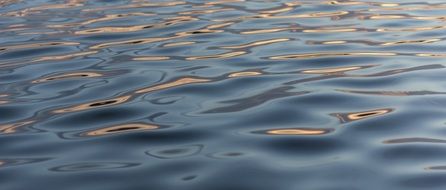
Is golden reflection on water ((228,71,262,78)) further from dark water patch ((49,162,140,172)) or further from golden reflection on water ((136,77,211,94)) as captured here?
dark water patch ((49,162,140,172))

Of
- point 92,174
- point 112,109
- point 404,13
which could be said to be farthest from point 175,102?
point 404,13

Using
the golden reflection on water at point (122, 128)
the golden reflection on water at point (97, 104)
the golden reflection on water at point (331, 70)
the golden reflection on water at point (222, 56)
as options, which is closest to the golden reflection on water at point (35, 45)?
Answer: the golden reflection on water at point (222, 56)

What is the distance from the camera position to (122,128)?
3.23m

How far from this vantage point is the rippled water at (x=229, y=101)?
270 centimetres

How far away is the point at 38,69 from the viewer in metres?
4.53

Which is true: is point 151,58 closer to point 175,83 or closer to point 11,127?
point 175,83

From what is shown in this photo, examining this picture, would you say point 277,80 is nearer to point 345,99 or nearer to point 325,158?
point 345,99

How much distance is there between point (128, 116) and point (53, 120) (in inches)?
12.3

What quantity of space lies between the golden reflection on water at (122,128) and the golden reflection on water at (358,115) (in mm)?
749

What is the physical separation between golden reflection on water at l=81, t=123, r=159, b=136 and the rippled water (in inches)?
0.5

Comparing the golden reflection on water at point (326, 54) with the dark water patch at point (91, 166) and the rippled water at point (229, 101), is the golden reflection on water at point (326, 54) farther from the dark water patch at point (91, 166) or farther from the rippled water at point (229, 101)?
the dark water patch at point (91, 166)

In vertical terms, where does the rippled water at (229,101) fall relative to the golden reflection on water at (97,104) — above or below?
below

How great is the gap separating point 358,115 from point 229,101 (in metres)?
0.62

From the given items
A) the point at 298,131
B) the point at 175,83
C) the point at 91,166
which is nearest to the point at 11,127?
the point at 91,166
